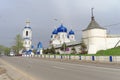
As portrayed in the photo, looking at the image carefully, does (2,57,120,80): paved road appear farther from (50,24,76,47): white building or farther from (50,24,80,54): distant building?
(50,24,76,47): white building

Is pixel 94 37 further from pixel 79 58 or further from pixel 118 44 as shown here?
pixel 79 58

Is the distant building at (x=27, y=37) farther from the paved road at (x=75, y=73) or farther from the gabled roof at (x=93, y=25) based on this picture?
the paved road at (x=75, y=73)

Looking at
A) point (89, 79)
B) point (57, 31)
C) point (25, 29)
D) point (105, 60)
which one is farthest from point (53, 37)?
point (89, 79)

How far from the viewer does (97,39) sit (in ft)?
214

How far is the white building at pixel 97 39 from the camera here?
65125mm

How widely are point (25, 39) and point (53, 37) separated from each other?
40.3 metres

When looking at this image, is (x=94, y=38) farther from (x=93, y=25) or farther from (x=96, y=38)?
(x=93, y=25)

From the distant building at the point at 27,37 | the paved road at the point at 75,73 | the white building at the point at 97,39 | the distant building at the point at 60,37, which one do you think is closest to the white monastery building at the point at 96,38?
the white building at the point at 97,39

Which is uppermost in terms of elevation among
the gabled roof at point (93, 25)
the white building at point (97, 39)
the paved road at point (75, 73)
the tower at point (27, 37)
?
the tower at point (27, 37)

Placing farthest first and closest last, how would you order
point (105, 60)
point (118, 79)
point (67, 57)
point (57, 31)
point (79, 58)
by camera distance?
1. point (57, 31)
2. point (67, 57)
3. point (79, 58)
4. point (105, 60)
5. point (118, 79)

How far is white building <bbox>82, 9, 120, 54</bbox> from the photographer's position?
65125 mm

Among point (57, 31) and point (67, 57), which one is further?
point (57, 31)

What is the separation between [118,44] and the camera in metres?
67.9

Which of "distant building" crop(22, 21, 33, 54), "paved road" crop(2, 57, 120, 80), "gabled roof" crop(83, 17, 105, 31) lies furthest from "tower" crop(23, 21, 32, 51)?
"paved road" crop(2, 57, 120, 80)
